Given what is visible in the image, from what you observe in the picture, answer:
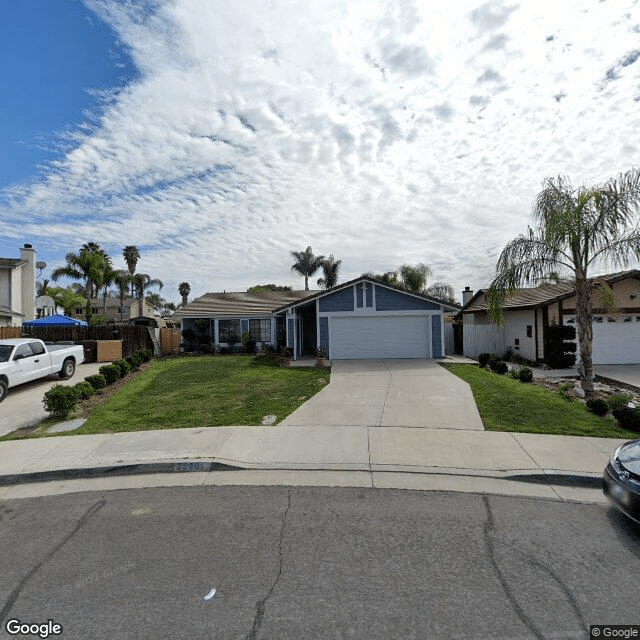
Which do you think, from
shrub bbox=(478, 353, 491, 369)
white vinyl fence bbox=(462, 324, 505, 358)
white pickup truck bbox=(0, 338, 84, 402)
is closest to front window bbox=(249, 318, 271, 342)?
white pickup truck bbox=(0, 338, 84, 402)

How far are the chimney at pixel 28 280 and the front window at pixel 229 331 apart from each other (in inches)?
566

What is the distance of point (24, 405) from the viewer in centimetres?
1030

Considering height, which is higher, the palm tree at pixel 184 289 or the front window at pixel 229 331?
the palm tree at pixel 184 289

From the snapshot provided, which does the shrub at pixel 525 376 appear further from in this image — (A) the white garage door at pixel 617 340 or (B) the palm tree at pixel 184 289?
(B) the palm tree at pixel 184 289

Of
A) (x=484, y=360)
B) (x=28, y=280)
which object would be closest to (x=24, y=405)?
(x=484, y=360)

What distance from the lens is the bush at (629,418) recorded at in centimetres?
729

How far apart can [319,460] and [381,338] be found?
13376mm

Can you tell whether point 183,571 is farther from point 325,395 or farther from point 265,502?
point 325,395

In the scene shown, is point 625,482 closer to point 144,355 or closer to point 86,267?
point 144,355

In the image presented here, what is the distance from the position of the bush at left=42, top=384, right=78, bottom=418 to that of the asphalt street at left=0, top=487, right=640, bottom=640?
165 inches

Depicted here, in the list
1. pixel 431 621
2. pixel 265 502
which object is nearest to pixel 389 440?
pixel 265 502

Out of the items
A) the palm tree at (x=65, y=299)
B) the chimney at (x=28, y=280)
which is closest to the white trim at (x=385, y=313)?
the chimney at (x=28, y=280)

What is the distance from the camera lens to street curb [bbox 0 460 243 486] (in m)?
5.70

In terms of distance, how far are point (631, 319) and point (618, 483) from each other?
1552 centimetres
